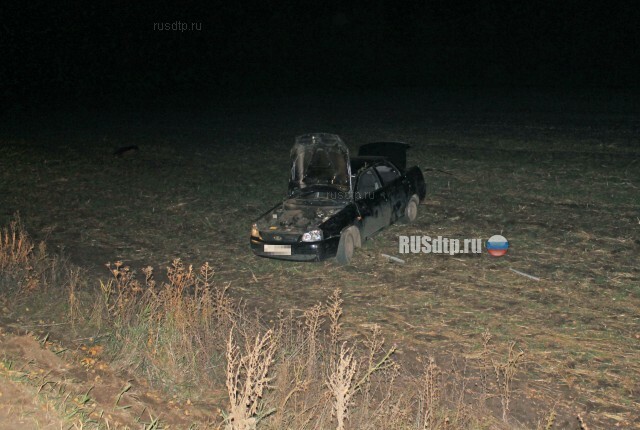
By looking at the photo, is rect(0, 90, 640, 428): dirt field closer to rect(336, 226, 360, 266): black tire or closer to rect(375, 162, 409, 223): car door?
rect(336, 226, 360, 266): black tire

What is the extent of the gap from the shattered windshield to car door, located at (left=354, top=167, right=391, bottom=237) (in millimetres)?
339

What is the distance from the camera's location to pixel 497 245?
39.0 ft

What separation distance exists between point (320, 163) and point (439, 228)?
2495mm

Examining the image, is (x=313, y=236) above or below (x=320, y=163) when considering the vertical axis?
below

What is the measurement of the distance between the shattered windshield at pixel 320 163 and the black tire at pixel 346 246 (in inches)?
35.2

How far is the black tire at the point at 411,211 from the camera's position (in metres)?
13.3

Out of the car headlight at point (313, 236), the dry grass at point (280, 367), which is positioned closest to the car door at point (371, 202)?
the car headlight at point (313, 236)

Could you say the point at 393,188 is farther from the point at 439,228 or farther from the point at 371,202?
the point at 439,228

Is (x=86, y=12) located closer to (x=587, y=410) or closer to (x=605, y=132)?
(x=605, y=132)

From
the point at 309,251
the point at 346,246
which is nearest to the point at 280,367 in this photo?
the point at 309,251

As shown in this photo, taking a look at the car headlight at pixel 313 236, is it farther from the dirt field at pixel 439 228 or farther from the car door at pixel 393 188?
the car door at pixel 393 188

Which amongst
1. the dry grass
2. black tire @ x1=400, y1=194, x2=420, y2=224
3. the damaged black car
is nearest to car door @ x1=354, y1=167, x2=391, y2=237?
the damaged black car

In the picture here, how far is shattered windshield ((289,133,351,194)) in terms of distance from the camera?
12195mm

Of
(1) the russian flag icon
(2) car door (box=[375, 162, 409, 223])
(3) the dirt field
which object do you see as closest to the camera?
(3) the dirt field
